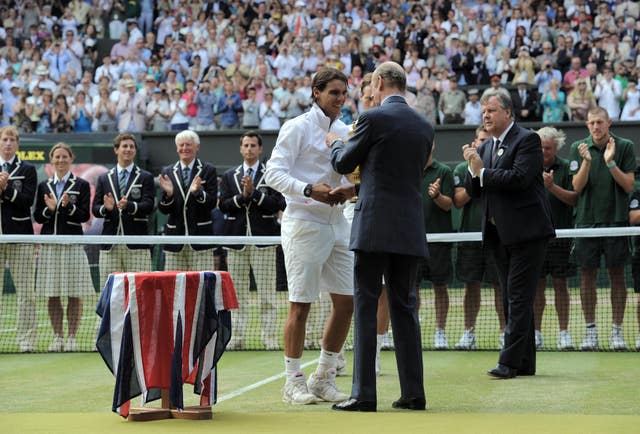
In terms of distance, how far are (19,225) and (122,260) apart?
3.99 feet

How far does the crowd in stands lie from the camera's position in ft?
75.9

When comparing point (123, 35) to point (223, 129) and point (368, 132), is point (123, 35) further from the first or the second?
point (368, 132)

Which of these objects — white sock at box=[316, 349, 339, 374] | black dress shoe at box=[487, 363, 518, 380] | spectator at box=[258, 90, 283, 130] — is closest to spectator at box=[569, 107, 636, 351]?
black dress shoe at box=[487, 363, 518, 380]

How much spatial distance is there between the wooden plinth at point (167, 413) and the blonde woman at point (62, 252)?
5108 mm

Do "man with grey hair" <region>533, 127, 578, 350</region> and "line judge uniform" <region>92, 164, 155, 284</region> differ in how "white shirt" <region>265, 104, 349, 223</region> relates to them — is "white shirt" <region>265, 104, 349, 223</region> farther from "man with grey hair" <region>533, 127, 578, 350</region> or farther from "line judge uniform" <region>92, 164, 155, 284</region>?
"line judge uniform" <region>92, 164, 155, 284</region>

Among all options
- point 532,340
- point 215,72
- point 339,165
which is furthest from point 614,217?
point 215,72

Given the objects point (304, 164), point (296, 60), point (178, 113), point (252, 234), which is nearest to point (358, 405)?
point (304, 164)

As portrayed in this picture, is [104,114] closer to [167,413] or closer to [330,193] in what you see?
[330,193]

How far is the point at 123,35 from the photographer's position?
28.7 metres

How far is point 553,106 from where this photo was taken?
2206 cm

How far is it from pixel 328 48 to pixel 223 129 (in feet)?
14.5

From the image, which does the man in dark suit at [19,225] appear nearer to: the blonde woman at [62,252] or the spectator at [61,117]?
the blonde woman at [62,252]

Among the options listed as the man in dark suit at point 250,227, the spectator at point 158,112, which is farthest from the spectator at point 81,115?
the man in dark suit at point 250,227

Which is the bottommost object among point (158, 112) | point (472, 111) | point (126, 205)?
point (126, 205)
